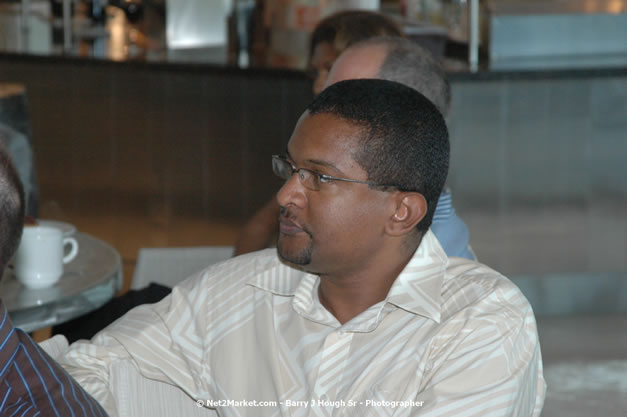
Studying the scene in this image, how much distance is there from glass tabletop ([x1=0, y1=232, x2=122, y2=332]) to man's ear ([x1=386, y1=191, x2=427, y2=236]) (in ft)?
2.44

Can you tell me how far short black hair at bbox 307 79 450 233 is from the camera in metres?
1.32

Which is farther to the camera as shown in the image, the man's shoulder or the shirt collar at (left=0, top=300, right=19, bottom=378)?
the man's shoulder

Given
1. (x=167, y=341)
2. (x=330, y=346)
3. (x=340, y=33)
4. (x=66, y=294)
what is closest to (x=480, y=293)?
(x=330, y=346)

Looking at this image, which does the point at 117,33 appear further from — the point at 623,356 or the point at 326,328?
the point at 326,328

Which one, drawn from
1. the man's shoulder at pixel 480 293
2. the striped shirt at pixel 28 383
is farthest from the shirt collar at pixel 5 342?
the man's shoulder at pixel 480 293

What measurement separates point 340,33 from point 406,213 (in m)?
1.29

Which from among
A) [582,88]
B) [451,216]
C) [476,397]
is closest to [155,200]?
[582,88]

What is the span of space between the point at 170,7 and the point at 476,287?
166 inches

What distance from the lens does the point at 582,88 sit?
3729 mm

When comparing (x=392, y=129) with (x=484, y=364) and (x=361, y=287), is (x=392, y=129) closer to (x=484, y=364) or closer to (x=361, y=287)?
(x=361, y=287)

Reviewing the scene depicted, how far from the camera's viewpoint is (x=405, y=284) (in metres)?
1.31

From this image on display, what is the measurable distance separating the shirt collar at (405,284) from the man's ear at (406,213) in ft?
0.12

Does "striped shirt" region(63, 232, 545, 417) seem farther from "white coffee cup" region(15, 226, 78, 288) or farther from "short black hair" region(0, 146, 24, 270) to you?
"white coffee cup" region(15, 226, 78, 288)

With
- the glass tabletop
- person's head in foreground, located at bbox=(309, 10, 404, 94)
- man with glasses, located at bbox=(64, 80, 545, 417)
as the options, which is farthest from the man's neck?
person's head in foreground, located at bbox=(309, 10, 404, 94)
